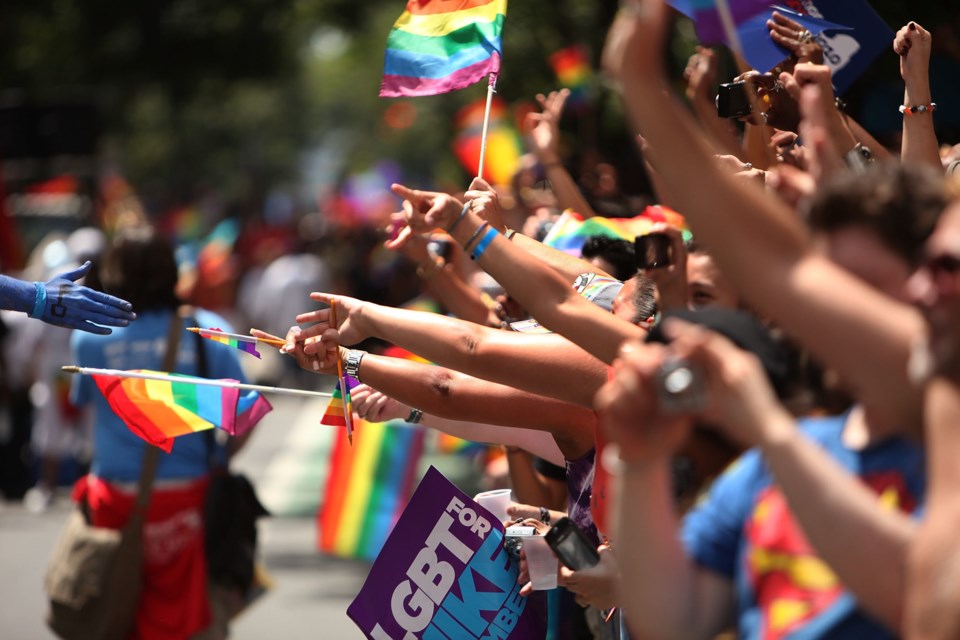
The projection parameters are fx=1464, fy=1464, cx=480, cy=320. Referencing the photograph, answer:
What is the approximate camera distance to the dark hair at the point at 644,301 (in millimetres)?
3951

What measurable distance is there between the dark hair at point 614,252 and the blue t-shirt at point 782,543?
2.72 metres

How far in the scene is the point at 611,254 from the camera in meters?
5.17

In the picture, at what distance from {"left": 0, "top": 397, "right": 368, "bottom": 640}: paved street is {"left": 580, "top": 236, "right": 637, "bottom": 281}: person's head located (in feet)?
11.6

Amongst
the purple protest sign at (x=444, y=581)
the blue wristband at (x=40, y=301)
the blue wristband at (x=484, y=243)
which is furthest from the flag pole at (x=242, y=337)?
the blue wristband at (x=484, y=243)

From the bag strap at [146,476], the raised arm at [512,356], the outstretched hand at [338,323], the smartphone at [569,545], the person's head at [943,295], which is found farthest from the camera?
the bag strap at [146,476]

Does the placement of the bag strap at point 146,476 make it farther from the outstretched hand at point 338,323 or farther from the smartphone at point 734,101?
the smartphone at point 734,101

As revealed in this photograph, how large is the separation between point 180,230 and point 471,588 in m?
20.2

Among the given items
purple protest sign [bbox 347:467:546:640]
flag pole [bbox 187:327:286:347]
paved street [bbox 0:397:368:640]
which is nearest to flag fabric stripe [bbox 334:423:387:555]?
paved street [bbox 0:397:368:640]

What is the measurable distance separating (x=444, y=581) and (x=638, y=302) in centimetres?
92

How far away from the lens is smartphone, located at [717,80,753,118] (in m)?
4.39

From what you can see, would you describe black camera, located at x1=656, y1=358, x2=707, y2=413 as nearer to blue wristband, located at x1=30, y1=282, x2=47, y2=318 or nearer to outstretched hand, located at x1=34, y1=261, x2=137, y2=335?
outstretched hand, located at x1=34, y1=261, x2=137, y2=335

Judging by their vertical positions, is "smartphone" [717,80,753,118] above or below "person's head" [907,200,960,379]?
below

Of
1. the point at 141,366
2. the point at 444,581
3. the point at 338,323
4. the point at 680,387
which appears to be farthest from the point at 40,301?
the point at 680,387

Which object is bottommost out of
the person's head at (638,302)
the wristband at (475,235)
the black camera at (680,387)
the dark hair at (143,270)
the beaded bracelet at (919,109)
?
the dark hair at (143,270)
